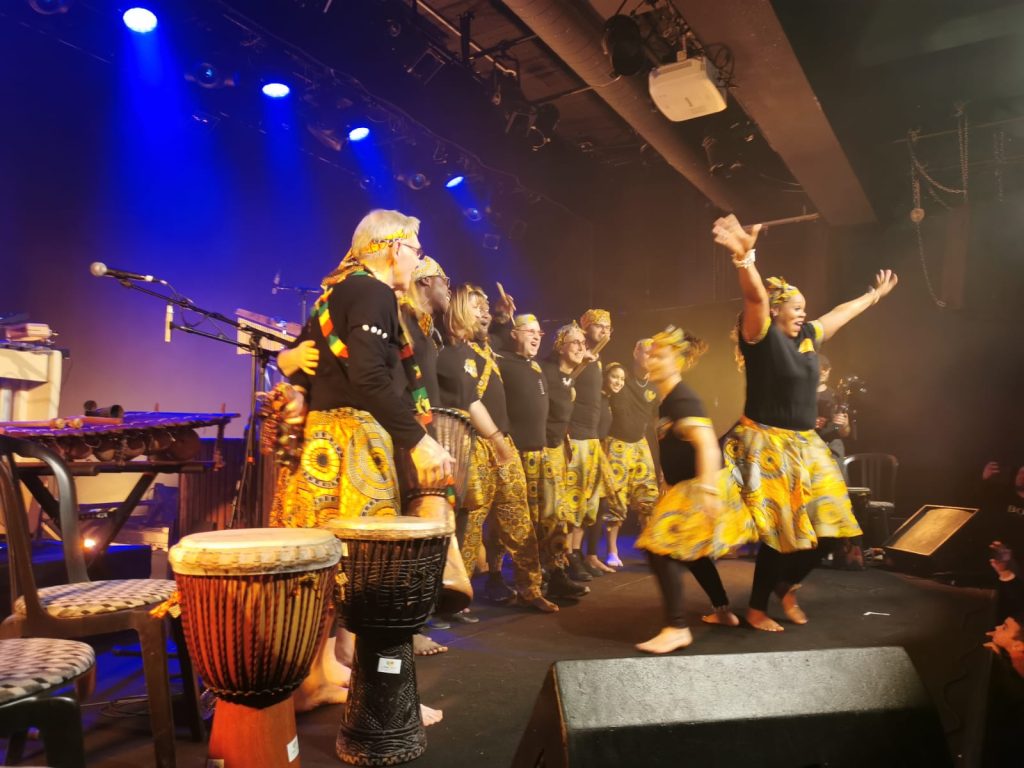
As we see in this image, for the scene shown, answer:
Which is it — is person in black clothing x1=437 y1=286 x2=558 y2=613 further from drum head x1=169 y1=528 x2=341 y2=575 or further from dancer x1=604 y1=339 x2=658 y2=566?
drum head x1=169 y1=528 x2=341 y2=575

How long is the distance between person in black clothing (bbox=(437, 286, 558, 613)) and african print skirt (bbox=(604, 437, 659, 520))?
190 cm

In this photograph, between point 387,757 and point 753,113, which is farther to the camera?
point 753,113

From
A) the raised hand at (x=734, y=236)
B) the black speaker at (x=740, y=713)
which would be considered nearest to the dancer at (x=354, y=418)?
the black speaker at (x=740, y=713)

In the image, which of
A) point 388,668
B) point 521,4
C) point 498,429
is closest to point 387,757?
point 388,668

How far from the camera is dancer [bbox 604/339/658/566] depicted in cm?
686

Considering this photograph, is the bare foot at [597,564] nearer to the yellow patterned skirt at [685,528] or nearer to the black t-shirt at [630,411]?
the black t-shirt at [630,411]

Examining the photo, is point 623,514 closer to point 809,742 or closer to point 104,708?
point 104,708

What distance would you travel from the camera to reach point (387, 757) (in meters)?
2.40

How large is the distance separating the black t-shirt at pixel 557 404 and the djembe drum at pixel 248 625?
3853 mm

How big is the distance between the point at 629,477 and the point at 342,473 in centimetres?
459

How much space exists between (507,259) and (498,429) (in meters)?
7.15

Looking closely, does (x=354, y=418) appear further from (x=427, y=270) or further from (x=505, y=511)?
Answer: (x=505, y=511)

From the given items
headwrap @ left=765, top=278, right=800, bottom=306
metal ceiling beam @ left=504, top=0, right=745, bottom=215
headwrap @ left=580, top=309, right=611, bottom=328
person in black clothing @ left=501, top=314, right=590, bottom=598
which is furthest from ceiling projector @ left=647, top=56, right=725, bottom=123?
person in black clothing @ left=501, top=314, right=590, bottom=598

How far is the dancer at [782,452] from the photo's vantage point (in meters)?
4.14
